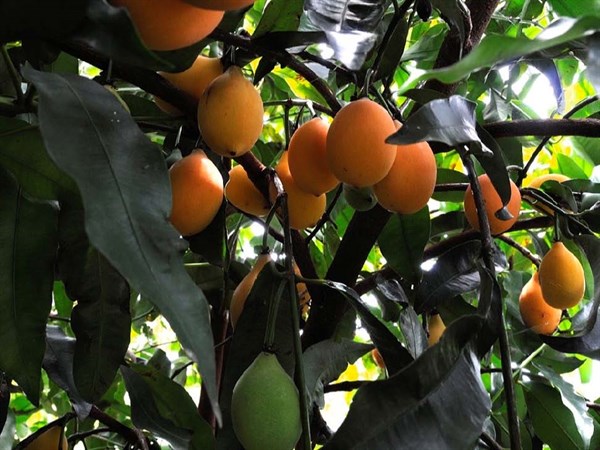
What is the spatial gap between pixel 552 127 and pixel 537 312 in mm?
346

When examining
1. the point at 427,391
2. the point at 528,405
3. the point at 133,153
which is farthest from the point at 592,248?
the point at 133,153

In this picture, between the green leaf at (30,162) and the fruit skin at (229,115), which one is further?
the fruit skin at (229,115)

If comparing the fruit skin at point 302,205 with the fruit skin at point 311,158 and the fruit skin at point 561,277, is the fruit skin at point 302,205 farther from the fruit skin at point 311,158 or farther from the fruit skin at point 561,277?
the fruit skin at point 561,277

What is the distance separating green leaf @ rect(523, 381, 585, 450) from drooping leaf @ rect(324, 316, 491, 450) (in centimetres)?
47

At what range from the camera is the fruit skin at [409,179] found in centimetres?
64

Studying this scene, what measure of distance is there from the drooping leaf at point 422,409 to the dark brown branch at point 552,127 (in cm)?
32

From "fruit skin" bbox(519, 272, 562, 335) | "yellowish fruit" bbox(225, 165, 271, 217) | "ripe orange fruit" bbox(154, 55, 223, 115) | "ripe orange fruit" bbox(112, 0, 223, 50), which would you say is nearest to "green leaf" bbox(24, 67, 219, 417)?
"ripe orange fruit" bbox(112, 0, 223, 50)

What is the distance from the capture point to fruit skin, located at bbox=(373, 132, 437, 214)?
64 cm

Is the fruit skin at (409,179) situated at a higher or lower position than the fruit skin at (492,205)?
higher

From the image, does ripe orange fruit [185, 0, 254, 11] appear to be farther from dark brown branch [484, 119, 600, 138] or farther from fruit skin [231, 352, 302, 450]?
dark brown branch [484, 119, 600, 138]

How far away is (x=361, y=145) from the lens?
0.59 meters

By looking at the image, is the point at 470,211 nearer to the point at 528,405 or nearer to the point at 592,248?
the point at 592,248

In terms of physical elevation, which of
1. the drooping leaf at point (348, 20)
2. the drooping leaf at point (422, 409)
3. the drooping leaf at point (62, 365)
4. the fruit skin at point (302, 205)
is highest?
the drooping leaf at point (348, 20)

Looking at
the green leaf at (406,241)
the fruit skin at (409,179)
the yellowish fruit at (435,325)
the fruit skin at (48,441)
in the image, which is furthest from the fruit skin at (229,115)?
the yellowish fruit at (435,325)
